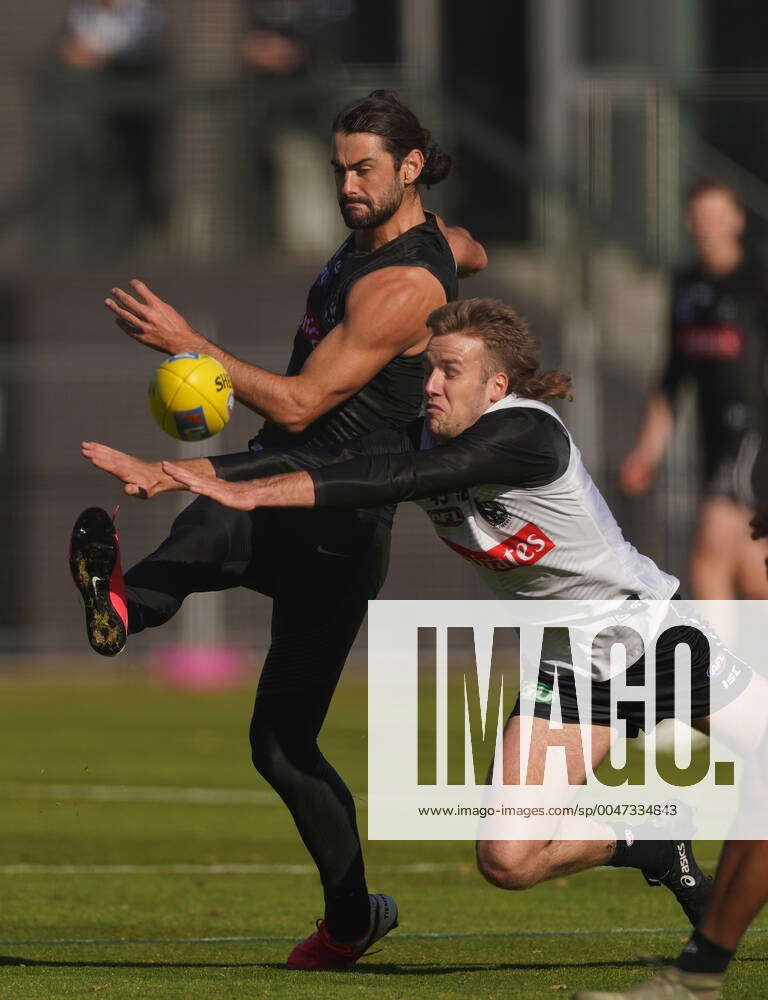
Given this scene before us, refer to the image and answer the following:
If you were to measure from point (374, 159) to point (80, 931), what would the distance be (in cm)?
309

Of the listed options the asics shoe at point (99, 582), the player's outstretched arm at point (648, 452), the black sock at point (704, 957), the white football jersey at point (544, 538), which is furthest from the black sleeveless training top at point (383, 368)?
the player's outstretched arm at point (648, 452)

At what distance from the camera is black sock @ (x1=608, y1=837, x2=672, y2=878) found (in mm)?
6730

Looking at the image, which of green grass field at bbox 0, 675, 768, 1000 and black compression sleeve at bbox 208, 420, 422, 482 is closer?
green grass field at bbox 0, 675, 768, 1000

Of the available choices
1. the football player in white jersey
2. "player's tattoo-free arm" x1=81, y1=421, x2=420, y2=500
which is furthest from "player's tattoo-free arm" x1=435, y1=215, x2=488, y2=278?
the football player in white jersey

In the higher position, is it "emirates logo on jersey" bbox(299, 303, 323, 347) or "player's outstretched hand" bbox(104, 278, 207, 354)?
"player's outstretched hand" bbox(104, 278, 207, 354)

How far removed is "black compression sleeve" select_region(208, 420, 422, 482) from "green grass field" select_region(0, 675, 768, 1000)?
1.63m

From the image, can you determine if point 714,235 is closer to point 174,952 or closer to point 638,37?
point 174,952

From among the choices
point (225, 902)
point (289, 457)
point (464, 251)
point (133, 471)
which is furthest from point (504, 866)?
point (225, 902)

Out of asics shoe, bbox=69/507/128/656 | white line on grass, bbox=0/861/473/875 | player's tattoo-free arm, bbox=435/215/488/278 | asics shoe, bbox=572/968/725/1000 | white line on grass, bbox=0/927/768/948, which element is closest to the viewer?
asics shoe, bbox=572/968/725/1000

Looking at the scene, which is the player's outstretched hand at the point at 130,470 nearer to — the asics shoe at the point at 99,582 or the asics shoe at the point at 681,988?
the asics shoe at the point at 99,582

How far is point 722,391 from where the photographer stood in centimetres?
1217

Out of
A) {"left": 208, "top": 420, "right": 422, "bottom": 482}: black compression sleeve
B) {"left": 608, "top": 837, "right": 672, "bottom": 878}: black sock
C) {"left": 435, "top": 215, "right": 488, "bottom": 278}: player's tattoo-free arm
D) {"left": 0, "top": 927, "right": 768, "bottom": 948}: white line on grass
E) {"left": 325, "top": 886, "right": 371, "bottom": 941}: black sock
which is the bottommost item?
{"left": 0, "top": 927, "right": 768, "bottom": 948}: white line on grass

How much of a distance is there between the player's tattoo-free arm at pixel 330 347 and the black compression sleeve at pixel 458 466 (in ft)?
2.25

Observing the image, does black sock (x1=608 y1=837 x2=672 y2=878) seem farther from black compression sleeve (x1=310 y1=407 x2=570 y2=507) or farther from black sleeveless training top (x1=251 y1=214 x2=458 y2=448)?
black sleeveless training top (x1=251 y1=214 x2=458 y2=448)
